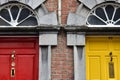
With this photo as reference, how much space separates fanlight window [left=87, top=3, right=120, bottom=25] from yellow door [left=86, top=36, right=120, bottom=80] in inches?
16.1

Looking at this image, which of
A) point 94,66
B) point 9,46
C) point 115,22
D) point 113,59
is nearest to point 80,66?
point 94,66

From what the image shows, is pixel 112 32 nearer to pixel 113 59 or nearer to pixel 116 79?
pixel 113 59

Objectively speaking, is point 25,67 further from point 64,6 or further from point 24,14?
point 64,6

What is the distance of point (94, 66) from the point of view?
7062mm

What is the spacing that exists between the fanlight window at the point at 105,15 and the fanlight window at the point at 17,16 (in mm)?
1451

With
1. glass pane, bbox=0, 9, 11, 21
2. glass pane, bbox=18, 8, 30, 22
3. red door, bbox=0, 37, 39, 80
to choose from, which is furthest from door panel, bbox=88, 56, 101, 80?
glass pane, bbox=0, 9, 11, 21

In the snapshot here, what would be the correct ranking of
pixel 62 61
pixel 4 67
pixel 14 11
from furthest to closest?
pixel 14 11
pixel 4 67
pixel 62 61

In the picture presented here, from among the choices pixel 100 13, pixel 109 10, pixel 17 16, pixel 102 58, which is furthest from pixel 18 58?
pixel 109 10

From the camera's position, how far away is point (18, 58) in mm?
7066

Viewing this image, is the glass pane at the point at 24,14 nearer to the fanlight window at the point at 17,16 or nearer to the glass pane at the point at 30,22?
the fanlight window at the point at 17,16

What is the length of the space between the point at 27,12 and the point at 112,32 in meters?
2.20

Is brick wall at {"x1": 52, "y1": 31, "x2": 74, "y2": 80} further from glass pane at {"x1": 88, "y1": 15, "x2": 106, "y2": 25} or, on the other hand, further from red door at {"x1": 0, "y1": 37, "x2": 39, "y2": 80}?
glass pane at {"x1": 88, "y1": 15, "x2": 106, "y2": 25}

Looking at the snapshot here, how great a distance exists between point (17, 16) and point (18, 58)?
1.06m

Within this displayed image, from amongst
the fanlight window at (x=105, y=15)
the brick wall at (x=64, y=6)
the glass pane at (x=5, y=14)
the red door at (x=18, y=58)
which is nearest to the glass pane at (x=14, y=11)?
the glass pane at (x=5, y=14)
